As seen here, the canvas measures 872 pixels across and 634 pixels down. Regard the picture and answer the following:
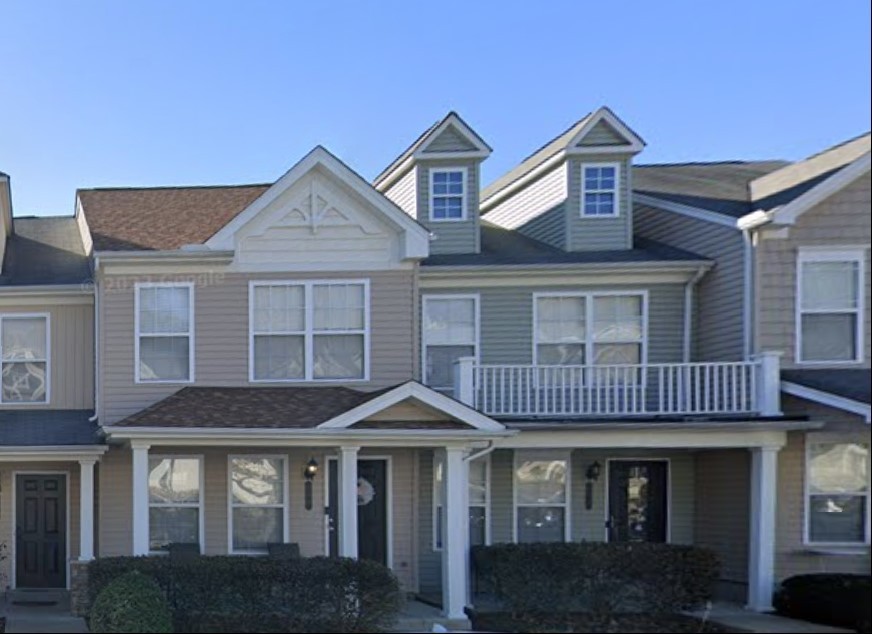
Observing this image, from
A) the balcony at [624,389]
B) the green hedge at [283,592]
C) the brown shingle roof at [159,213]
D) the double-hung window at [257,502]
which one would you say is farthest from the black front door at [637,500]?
the brown shingle roof at [159,213]

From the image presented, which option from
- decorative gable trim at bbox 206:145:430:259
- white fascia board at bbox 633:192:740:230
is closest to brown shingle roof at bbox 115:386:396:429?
decorative gable trim at bbox 206:145:430:259

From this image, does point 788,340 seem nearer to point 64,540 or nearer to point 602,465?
point 602,465

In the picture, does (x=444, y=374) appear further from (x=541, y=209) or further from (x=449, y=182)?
(x=541, y=209)

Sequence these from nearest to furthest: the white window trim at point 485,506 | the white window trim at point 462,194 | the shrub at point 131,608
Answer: the shrub at point 131,608 < the white window trim at point 485,506 < the white window trim at point 462,194

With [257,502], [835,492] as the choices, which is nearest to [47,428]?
[257,502]

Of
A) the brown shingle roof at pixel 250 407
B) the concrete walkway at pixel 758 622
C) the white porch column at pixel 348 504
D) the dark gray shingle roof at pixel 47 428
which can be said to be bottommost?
the concrete walkway at pixel 758 622

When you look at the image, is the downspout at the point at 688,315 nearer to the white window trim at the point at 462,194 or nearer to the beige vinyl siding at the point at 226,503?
the white window trim at the point at 462,194

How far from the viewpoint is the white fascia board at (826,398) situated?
1087 cm

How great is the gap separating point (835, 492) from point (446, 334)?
6.14 metres

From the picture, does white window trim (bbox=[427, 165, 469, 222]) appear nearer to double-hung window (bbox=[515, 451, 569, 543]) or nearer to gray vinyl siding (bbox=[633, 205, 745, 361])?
gray vinyl siding (bbox=[633, 205, 745, 361])

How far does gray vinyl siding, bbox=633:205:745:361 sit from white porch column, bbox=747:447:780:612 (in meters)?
1.67

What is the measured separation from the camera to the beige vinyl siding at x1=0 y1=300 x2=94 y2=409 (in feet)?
46.4

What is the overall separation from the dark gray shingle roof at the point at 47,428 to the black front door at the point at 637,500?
810 centimetres

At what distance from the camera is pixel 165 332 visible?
1336cm
